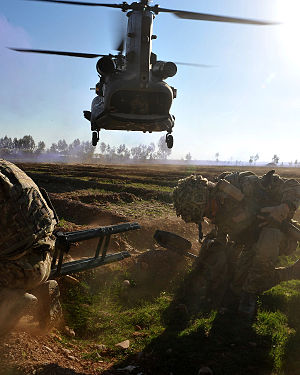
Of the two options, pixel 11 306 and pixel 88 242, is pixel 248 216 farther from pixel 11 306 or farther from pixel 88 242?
pixel 11 306

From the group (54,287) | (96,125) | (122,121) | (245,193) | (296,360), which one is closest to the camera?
(296,360)

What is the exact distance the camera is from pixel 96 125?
25.7 feet

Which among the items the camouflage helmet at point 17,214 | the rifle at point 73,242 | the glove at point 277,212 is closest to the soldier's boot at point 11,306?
the camouflage helmet at point 17,214

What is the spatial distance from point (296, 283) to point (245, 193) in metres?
2.25

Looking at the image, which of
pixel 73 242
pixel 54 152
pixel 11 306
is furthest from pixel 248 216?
pixel 54 152

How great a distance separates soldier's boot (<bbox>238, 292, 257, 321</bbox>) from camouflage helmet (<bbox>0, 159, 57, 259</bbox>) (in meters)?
3.43

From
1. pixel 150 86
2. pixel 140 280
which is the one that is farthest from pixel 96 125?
pixel 140 280

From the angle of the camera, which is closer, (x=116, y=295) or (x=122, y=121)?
(x=116, y=295)

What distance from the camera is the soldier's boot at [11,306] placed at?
327 cm

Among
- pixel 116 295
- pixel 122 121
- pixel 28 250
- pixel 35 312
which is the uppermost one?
pixel 122 121

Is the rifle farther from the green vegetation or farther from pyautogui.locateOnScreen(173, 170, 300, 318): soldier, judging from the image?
pyautogui.locateOnScreen(173, 170, 300, 318): soldier

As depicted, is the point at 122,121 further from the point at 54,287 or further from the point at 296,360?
the point at 296,360

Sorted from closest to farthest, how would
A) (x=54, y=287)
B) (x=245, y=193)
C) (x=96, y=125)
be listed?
(x=54, y=287)
(x=245, y=193)
(x=96, y=125)

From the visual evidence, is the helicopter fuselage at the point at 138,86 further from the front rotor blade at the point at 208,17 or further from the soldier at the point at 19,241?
the soldier at the point at 19,241
